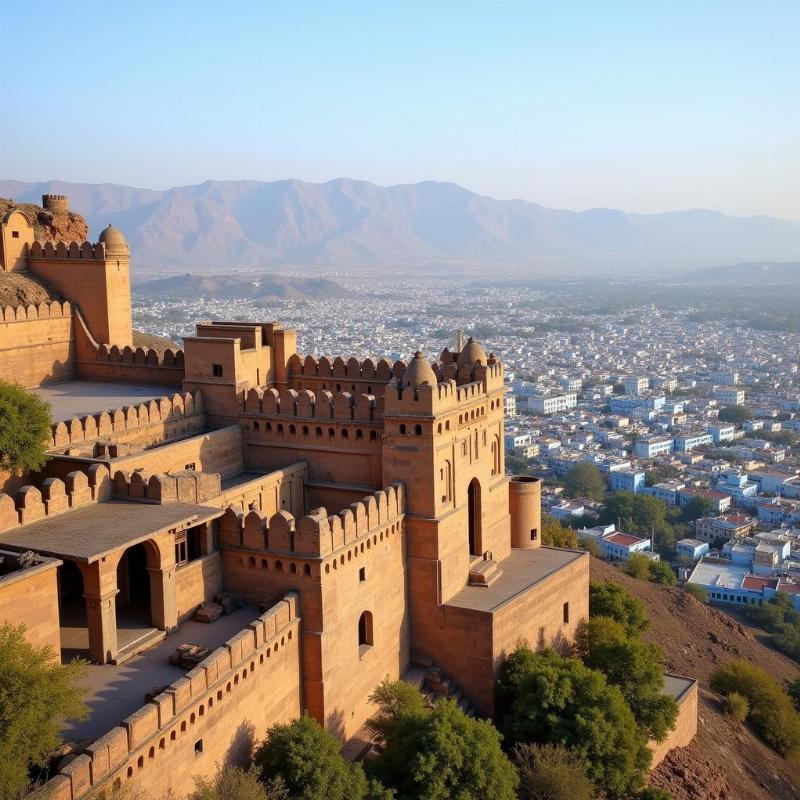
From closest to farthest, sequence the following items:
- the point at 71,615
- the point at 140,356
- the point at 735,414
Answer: the point at 71,615 < the point at 140,356 < the point at 735,414

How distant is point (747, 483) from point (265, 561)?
8096cm

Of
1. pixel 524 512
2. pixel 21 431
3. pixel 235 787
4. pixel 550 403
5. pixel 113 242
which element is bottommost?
pixel 550 403

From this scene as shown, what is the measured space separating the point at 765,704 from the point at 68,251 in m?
28.3

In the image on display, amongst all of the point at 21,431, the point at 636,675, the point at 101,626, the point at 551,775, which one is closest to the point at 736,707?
the point at 636,675

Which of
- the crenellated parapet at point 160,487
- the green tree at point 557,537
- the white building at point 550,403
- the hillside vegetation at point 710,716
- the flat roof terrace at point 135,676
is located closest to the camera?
the flat roof terrace at point 135,676

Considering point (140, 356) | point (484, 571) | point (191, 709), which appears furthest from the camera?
point (140, 356)

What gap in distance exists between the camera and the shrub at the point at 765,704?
33.4m

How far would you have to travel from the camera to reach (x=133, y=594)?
72.0ft

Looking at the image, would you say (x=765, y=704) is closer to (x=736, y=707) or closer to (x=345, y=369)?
(x=736, y=707)

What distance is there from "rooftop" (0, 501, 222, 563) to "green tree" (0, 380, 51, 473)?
182 centimetres

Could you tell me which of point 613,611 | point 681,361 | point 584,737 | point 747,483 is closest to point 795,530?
point 747,483

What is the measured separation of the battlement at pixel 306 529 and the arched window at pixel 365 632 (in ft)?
6.81

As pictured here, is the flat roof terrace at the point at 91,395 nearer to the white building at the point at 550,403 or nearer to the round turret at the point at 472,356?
the round turret at the point at 472,356

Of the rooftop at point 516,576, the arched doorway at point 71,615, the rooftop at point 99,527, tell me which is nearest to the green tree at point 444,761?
the rooftop at point 516,576
